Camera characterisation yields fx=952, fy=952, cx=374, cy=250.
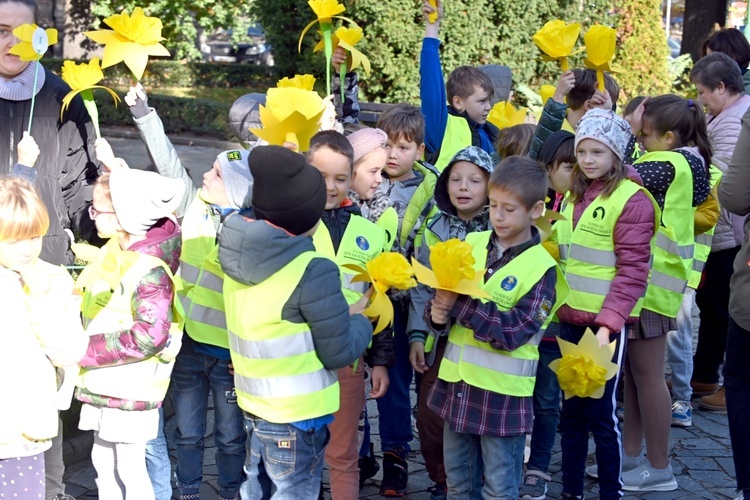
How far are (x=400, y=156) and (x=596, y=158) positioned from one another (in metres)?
0.97

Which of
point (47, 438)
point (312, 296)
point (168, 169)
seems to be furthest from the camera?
point (168, 169)

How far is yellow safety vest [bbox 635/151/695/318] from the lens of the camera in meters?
4.86

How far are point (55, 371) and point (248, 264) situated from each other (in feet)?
3.07

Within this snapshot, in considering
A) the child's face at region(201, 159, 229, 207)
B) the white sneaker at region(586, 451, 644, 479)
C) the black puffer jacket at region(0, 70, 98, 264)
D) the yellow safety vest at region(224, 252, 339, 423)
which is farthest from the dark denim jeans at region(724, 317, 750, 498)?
the black puffer jacket at region(0, 70, 98, 264)

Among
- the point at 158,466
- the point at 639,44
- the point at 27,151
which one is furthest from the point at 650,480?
the point at 639,44

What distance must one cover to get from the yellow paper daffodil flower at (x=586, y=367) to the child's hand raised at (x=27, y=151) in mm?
2476

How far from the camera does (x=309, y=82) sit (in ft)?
15.6

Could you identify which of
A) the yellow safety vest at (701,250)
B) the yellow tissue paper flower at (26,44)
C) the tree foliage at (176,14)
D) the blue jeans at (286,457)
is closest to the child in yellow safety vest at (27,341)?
the blue jeans at (286,457)

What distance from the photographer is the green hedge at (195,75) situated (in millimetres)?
21109

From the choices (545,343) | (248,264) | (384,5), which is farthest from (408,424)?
(384,5)

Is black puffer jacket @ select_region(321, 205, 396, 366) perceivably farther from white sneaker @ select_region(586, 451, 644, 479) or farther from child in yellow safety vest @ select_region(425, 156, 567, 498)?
white sneaker @ select_region(586, 451, 644, 479)

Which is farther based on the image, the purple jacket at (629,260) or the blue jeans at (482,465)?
the purple jacket at (629,260)

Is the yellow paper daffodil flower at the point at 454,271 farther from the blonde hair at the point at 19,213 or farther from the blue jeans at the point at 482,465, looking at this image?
the blonde hair at the point at 19,213

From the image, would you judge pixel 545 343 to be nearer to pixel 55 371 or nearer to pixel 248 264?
pixel 248 264
